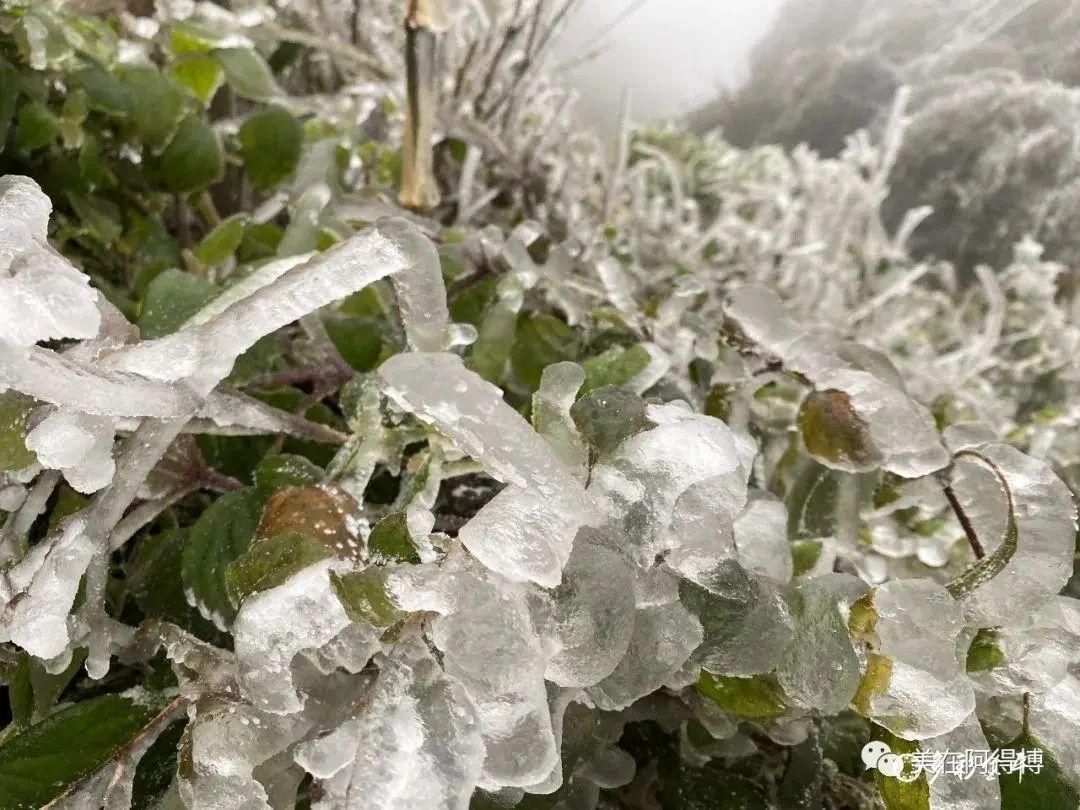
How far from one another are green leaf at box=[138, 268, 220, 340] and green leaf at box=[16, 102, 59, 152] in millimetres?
172

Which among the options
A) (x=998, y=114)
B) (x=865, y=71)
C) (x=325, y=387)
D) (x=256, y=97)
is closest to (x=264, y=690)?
(x=325, y=387)

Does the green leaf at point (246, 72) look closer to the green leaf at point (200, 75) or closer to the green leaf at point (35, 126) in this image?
the green leaf at point (200, 75)

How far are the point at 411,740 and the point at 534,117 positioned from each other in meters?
1.10

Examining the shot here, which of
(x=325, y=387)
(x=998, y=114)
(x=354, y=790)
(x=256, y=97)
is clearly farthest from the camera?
(x=998, y=114)

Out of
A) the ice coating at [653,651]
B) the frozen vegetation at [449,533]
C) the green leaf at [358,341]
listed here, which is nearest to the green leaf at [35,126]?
the frozen vegetation at [449,533]

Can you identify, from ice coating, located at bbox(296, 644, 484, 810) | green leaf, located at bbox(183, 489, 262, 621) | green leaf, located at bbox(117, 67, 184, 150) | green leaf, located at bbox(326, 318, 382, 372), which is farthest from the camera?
green leaf, located at bbox(117, 67, 184, 150)

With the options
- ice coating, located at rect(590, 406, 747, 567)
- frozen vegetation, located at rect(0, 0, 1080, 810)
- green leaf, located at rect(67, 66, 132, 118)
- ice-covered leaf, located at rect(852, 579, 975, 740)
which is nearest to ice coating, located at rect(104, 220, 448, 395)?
frozen vegetation, located at rect(0, 0, 1080, 810)

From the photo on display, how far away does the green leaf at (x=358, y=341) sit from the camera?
1.43 ft

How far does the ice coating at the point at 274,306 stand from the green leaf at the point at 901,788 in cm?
25

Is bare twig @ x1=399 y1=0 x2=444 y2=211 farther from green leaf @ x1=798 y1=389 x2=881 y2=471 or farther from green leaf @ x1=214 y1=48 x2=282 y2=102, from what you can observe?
green leaf @ x1=798 y1=389 x2=881 y2=471

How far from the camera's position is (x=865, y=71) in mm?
1671

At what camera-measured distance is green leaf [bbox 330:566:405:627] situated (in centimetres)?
23

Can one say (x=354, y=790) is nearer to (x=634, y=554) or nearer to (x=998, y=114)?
(x=634, y=554)

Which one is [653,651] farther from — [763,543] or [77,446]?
[77,446]
